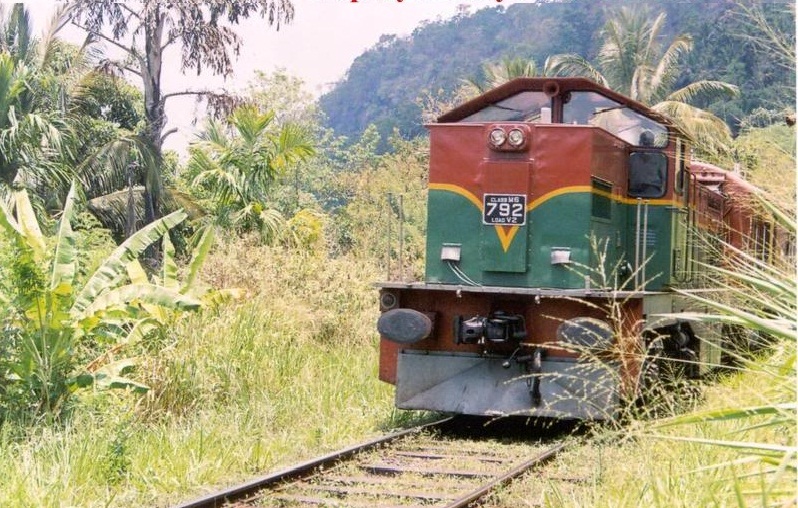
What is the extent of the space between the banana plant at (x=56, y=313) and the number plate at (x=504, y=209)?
2.43 meters

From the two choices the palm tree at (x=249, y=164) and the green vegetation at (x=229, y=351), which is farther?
the palm tree at (x=249, y=164)

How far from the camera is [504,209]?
8.70 meters

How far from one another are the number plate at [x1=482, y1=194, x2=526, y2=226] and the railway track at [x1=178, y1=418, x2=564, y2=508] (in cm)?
175

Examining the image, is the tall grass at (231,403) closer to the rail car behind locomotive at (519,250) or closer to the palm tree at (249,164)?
the rail car behind locomotive at (519,250)

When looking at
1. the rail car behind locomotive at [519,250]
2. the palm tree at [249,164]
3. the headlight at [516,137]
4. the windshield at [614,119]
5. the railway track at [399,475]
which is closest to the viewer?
the railway track at [399,475]

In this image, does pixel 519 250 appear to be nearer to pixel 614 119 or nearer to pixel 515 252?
pixel 515 252

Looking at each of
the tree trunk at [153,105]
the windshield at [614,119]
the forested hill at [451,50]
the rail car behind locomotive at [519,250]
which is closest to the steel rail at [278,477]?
the rail car behind locomotive at [519,250]

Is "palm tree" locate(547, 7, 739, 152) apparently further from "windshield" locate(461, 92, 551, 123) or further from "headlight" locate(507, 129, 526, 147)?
"headlight" locate(507, 129, 526, 147)

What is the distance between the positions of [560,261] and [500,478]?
8.75ft

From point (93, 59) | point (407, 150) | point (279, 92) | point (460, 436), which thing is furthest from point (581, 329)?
point (279, 92)

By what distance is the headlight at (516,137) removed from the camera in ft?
28.1

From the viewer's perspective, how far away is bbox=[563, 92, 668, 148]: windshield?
8.88 m

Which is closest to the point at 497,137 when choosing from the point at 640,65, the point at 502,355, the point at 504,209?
the point at 504,209

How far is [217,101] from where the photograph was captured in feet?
67.3
